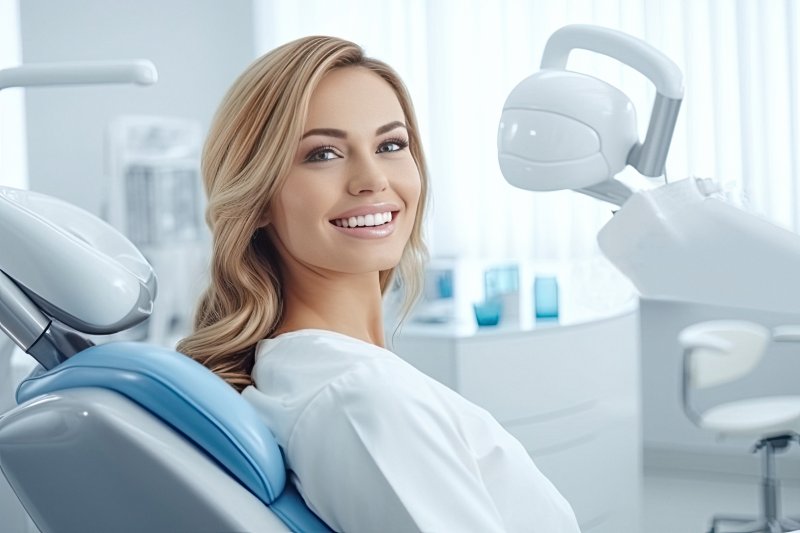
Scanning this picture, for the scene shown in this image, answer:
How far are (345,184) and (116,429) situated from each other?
1.42ft

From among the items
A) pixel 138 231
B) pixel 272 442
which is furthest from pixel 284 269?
pixel 138 231

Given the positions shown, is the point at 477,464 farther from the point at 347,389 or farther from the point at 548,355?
the point at 548,355

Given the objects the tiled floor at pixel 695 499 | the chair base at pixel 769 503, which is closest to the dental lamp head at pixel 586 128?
the chair base at pixel 769 503

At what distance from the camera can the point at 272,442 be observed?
38.6 inches

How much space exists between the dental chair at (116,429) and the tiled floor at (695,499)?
9.42 ft

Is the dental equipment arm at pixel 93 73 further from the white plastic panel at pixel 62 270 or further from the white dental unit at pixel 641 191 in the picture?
the white dental unit at pixel 641 191

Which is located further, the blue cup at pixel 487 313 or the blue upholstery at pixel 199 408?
the blue cup at pixel 487 313

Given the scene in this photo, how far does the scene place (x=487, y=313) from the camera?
3.06 metres

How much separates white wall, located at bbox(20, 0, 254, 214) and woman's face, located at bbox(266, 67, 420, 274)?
12.2ft

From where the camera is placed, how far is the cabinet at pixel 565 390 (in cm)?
292

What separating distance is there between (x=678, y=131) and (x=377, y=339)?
3.01 m

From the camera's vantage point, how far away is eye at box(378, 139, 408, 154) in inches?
49.0

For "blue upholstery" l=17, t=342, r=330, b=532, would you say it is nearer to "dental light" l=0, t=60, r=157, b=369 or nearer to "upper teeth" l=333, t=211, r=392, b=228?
"dental light" l=0, t=60, r=157, b=369

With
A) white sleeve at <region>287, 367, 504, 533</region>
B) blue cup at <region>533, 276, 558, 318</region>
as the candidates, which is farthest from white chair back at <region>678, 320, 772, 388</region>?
white sleeve at <region>287, 367, 504, 533</region>
